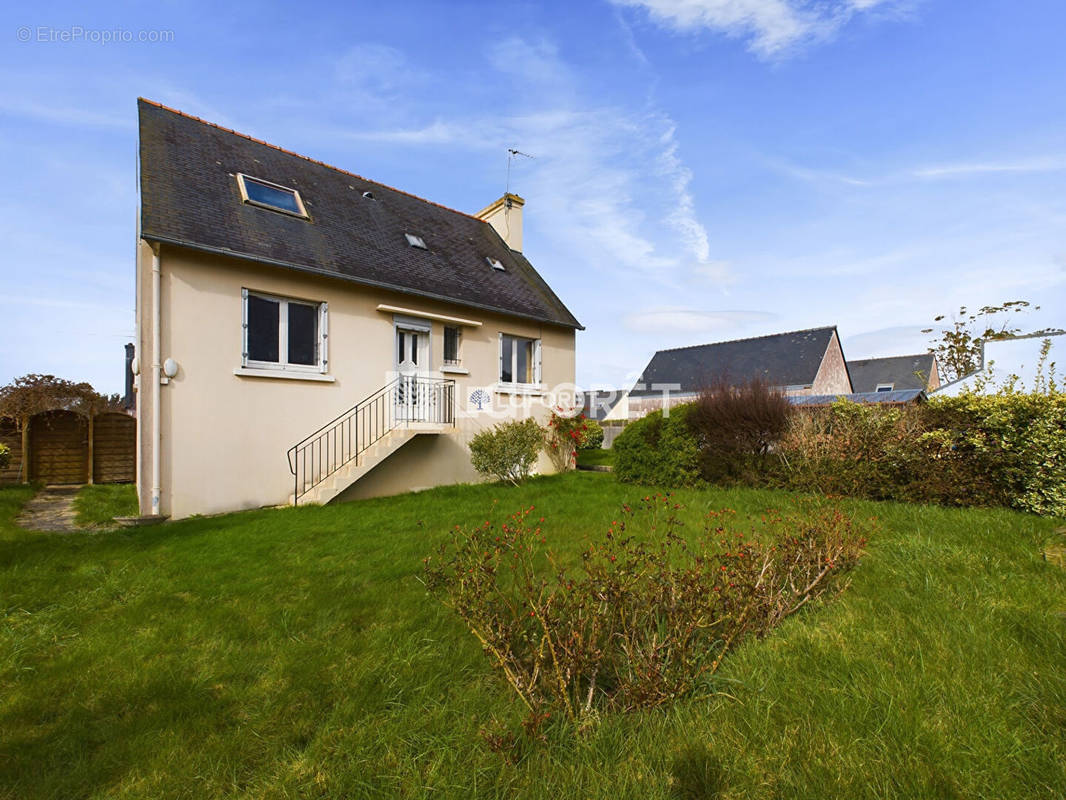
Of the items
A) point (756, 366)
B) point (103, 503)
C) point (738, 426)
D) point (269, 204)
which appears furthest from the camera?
point (756, 366)

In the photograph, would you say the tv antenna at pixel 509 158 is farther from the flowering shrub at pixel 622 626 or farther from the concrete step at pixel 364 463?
the flowering shrub at pixel 622 626

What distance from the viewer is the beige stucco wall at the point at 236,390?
7523 millimetres

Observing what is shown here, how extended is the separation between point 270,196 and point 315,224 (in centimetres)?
101

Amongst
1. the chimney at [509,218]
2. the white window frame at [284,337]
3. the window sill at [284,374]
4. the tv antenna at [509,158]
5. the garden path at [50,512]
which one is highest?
the tv antenna at [509,158]

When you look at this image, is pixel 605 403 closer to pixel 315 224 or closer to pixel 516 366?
pixel 516 366

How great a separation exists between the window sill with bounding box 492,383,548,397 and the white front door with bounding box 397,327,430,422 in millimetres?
1987

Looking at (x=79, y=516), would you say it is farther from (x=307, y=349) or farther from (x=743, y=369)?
(x=743, y=369)

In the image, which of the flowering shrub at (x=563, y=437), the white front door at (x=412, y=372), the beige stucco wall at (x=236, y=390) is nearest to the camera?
the beige stucco wall at (x=236, y=390)

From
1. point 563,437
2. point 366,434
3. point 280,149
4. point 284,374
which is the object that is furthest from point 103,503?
point 563,437

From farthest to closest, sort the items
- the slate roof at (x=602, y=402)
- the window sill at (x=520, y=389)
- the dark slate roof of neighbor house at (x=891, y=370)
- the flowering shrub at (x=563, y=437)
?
the slate roof at (x=602, y=402)
the dark slate roof of neighbor house at (x=891, y=370)
the flowering shrub at (x=563, y=437)
the window sill at (x=520, y=389)

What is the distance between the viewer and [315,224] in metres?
9.91

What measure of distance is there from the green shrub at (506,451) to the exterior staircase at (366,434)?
881 mm

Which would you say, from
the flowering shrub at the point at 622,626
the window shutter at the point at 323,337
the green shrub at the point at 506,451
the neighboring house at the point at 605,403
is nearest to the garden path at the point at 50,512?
the window shutter at the point at 323,337

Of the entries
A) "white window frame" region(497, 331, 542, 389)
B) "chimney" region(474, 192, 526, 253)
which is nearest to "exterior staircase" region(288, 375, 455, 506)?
"white window frame" region(497, 331, 542, 389)
